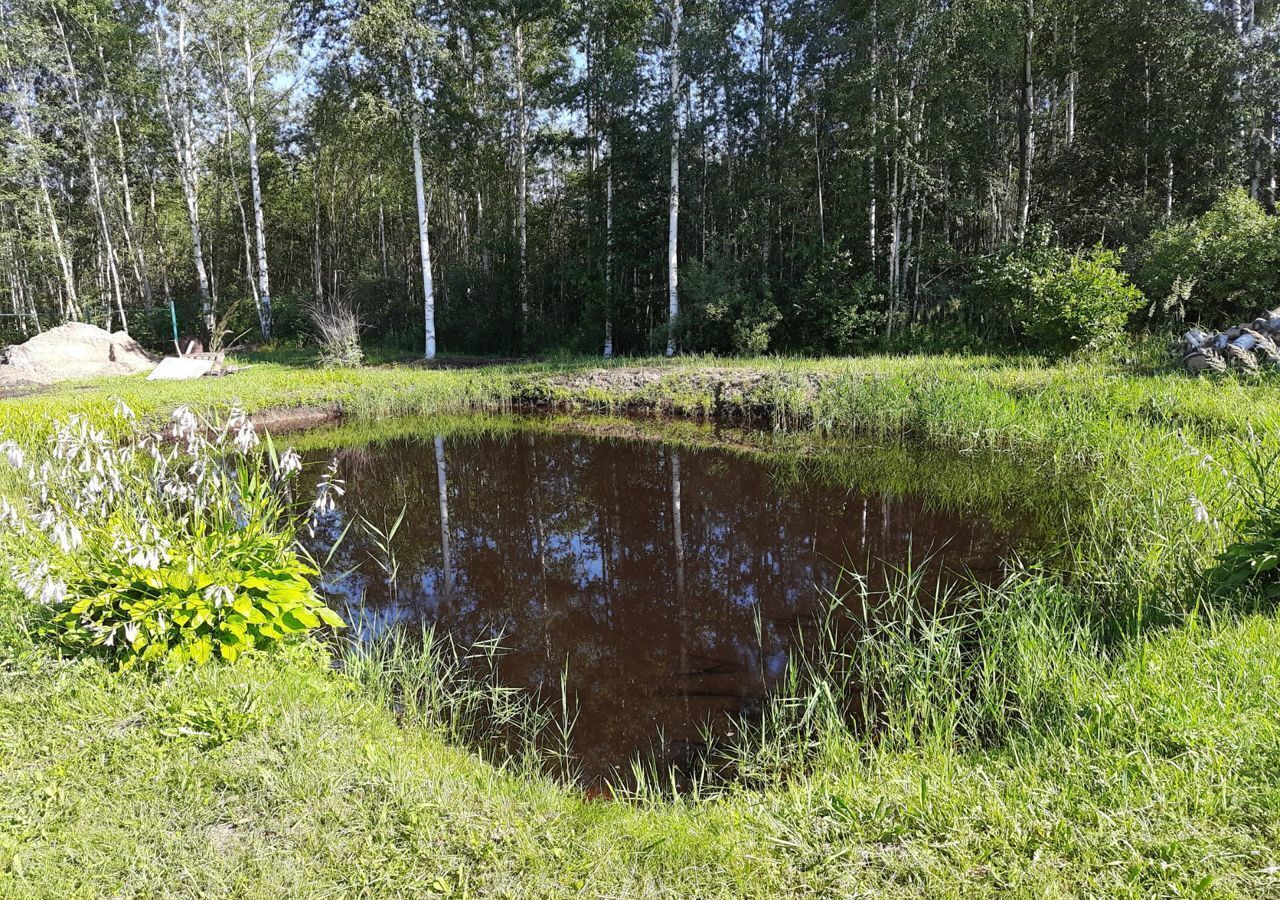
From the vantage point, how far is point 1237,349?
8617 millimetres

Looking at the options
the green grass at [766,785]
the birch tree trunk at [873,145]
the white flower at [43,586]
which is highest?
the birch tree trunk at [873,145]

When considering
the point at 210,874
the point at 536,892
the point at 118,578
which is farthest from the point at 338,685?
the point at 536,892

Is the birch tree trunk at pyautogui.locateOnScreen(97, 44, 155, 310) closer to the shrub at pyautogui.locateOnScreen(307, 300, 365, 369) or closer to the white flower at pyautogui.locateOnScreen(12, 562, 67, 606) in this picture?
the shrub at pyautogui.locateOnScreen(307, 300, 365, 369)

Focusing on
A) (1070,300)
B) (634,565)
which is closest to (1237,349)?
(1070,300)

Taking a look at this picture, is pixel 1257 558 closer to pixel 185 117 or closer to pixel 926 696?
pixel 926 696

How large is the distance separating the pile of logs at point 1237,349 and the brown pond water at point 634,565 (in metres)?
4.80

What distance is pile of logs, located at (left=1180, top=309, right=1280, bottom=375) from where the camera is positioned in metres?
8.53

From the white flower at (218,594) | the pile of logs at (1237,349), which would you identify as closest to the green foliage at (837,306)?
the pile of logs at (1237,349)

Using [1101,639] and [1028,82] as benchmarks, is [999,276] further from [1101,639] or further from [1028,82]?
[1101,639]

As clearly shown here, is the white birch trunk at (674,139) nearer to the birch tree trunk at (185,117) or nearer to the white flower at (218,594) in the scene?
the birch tree trunk at (185,117)

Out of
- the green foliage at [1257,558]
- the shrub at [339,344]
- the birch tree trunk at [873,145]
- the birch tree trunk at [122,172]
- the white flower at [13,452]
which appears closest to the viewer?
the white flower at [13,452]

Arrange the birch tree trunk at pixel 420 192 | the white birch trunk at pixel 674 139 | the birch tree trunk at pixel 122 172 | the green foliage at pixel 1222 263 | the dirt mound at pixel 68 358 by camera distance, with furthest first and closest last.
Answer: the birch tree trunk at pixel 122 172
the birch tree trunk at pixel 420 192
the white birch trunk at pixel 674 139
the dirt mound at pixel 68 358
the green foliage at pixel 1222 263

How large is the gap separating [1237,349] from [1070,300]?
8.26 feet

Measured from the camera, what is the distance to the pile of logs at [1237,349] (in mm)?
8531
